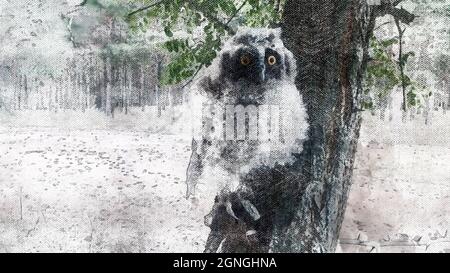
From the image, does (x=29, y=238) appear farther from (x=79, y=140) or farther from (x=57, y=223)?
(x=79, y=140)

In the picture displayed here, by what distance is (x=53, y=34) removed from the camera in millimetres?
3004

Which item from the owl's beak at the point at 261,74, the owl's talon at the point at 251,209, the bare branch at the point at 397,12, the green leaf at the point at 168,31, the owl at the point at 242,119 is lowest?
the owl's talon at the point at 251,209

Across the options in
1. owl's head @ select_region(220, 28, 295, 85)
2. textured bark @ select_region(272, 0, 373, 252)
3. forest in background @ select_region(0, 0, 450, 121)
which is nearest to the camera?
textured bark @ select_region(272, 0, 373, 252)

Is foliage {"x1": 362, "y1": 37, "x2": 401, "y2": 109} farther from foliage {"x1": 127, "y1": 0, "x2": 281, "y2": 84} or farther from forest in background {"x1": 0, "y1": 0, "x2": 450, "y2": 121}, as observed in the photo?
foliage {"x1": 127, "y1": 0, "x2": 281, "y2": 84}

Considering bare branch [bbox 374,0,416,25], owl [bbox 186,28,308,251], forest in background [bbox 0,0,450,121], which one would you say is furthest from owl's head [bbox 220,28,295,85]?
bare branch [bbox 374,0,416,25]

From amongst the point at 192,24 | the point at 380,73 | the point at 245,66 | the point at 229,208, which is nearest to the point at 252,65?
the point at 245,66

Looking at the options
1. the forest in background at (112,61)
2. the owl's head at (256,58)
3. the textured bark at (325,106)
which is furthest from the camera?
the forest in background at (112,61)

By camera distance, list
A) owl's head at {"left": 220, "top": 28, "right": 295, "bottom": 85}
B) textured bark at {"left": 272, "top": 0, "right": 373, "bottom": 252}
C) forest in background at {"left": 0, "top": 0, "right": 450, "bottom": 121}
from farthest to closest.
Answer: forest in background at {"left": 0, "top": 0, "right": 450, "bottom": 121}, owl's head at {"left": 220, "top": 28, "right": 295, "bottom": 85}, textured bark at {"left": 272, "top": 0, "right": 373, "bottom": 252}

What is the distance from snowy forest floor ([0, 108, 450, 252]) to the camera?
A: 2.91 m

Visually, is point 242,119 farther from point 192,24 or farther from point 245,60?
point 192,24

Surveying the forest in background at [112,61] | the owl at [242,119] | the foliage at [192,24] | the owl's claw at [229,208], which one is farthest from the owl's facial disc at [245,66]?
the owl's claw at [229,208]

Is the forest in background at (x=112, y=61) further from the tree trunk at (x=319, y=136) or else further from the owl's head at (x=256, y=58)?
the owl's head at (x=256, y=58)

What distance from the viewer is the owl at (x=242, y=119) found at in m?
2.83
